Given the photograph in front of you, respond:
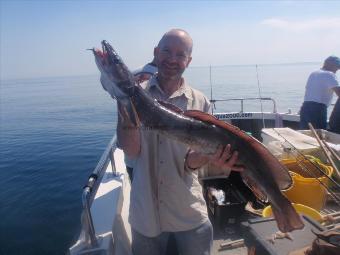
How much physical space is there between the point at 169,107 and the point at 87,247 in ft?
5.44

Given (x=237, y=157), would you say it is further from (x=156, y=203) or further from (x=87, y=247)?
(x=87, y=247)

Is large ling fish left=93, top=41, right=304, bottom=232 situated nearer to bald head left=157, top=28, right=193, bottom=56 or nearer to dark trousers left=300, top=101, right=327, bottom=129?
bald head left=157, top=28, right=193, bottom=56

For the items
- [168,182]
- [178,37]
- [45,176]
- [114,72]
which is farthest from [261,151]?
[45,176]

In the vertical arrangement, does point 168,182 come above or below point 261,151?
below

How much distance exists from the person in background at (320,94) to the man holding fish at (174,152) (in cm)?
643

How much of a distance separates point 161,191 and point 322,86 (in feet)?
23.5

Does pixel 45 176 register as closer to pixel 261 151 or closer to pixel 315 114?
pixel 315 114

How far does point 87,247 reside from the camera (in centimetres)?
307

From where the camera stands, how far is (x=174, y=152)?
2.96 metres

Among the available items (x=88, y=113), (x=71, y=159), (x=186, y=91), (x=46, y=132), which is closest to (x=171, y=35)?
(x=186, y=91)

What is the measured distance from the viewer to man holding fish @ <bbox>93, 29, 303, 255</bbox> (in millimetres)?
2553

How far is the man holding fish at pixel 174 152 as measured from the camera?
2.55m

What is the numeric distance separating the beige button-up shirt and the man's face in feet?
0.77

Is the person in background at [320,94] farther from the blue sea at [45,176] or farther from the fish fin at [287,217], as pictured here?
the fish fin at [287,217]
